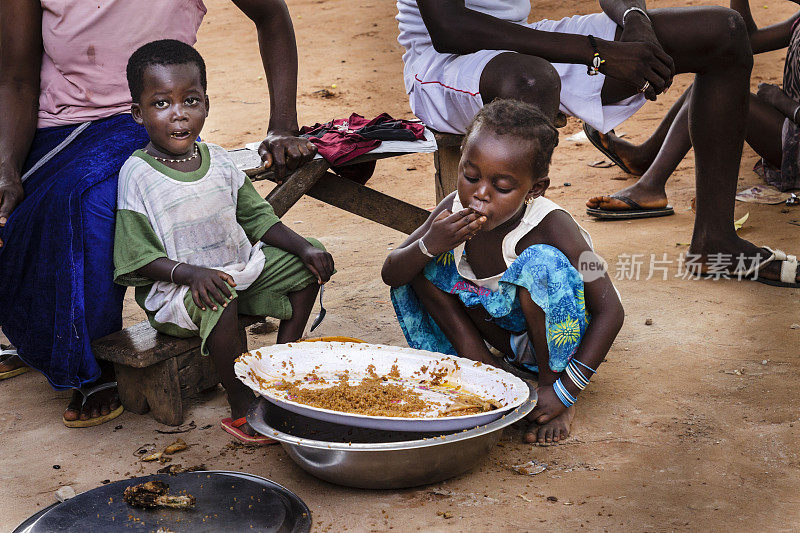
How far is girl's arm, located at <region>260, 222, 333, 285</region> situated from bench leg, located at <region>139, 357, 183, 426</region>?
0.52 metres

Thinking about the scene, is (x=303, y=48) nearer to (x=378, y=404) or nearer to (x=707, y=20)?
(x=707, y=20)

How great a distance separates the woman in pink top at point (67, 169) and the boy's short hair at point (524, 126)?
123 centimetres

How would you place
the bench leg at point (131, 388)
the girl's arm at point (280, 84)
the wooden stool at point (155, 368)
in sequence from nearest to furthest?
1. the wooden stool at point (155, 368)
2. the bench leg at point (131, 388)
3. the girl's arm at point (280, 84)

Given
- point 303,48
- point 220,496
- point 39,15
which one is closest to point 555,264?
point 220,496

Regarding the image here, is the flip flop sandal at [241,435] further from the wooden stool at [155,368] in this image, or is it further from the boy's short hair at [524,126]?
the boy's short hair at [524,126]

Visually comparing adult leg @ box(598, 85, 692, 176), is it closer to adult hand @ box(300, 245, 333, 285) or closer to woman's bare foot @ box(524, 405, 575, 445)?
adult hand @ box(300, 245, 333, 285)

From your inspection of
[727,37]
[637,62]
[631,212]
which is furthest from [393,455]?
[631,212]

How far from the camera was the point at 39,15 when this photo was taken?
2836 millimetres

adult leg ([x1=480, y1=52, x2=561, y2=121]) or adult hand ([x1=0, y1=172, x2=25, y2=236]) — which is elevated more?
adult leg ([x1=480, y1=52, x2=561, y2=121])

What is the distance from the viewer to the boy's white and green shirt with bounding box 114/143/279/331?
2602mm

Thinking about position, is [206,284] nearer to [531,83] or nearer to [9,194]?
[9,194]

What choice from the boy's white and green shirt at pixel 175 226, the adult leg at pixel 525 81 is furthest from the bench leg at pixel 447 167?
the boy's white and green shirt at pixel 175 226

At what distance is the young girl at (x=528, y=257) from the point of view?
2.44m

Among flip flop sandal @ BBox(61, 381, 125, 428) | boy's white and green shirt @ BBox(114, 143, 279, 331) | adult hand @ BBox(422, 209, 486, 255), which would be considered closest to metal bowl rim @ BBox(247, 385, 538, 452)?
adult hand @ BBox(422, 209, 486, 255)
